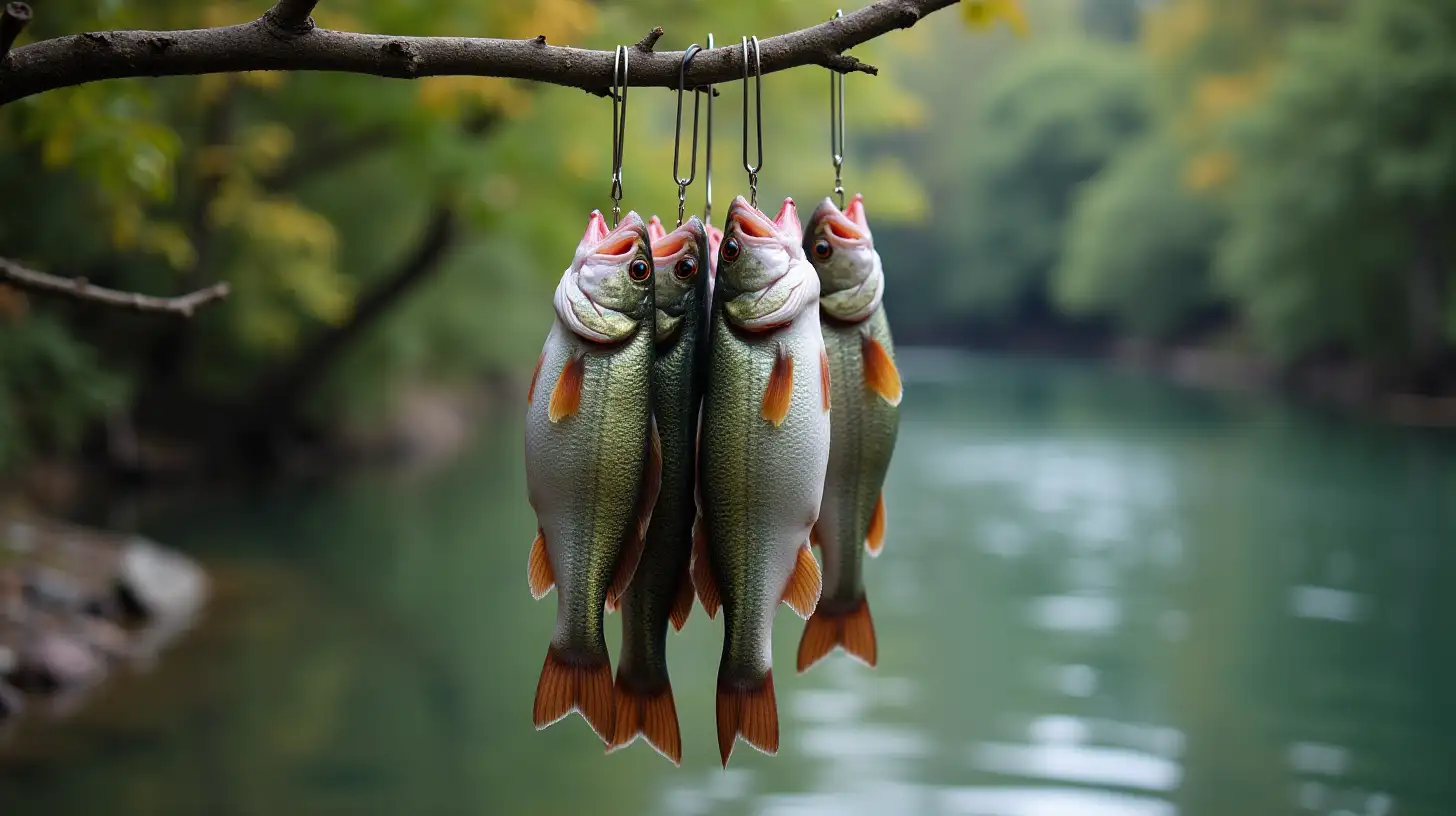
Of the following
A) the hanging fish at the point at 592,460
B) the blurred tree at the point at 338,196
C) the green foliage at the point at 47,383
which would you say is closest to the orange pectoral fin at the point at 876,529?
the hanging fish at the point at 592,460

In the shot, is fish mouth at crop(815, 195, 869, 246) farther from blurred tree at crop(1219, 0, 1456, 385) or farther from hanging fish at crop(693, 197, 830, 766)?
blurred tree at crop(1219, 0, 1456, 385)

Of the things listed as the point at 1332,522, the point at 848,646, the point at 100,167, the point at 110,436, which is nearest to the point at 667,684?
the point at 848,646

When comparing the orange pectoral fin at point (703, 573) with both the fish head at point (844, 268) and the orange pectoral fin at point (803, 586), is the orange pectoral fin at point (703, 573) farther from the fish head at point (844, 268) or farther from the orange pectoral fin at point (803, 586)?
the fish head at point (844, 268)

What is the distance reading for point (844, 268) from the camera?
9.32ft

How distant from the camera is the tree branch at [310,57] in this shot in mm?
2541

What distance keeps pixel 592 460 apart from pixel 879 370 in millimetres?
639

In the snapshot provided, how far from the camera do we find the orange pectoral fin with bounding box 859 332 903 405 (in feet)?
9.35

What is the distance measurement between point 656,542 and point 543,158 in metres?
10.3

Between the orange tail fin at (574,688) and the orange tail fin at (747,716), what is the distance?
0.65 feet

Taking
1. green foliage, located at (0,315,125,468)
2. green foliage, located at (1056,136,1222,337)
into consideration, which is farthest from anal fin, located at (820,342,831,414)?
green foliage, located at (1056,136,1222,337)

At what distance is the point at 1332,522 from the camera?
554 inches

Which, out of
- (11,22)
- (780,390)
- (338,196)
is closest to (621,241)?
(780,390)

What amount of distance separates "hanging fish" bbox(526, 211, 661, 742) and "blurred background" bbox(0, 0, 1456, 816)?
54.1 inches

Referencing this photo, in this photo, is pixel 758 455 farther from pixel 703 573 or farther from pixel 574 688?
pixel 574 688
